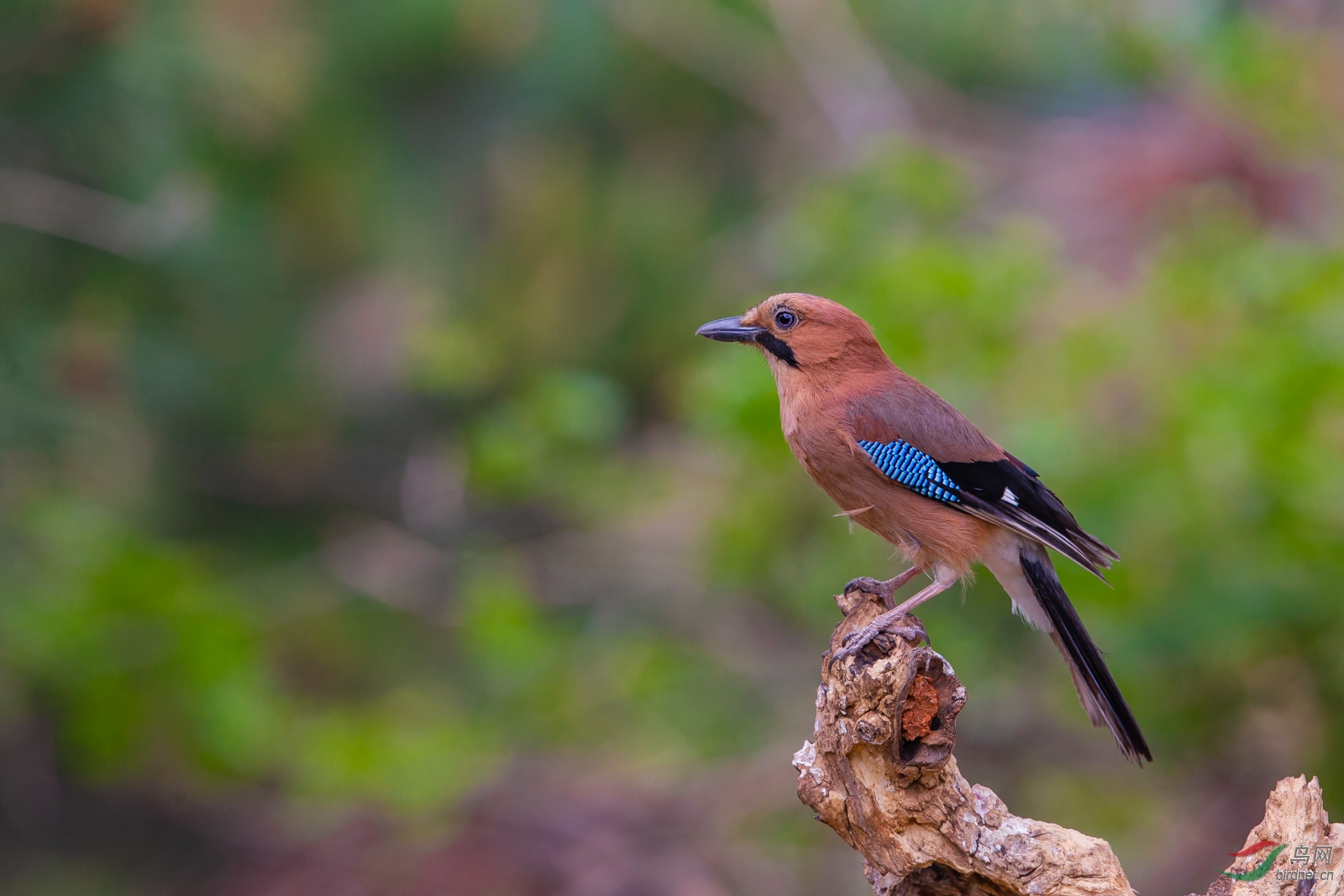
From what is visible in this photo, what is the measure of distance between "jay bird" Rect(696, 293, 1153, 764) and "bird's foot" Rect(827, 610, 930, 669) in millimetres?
179

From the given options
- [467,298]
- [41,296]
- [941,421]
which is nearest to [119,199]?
[41,296]

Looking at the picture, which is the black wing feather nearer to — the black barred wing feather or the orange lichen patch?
the black barred wing feather

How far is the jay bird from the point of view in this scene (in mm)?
3977

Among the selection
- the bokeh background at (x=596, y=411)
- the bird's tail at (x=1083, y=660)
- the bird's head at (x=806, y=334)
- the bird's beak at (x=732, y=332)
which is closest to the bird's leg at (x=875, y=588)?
the bird's tail at (x=1083, y=660)

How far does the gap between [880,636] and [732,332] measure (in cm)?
155

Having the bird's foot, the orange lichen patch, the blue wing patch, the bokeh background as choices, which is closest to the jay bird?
the blue wing patch

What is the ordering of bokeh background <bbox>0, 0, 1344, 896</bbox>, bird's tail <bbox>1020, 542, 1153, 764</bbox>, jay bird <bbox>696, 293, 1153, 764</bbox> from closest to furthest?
bird's tail <bbox>1020, 542, 1153, 764</bbox>
jay bird <bbox>696, 293, 1153, 764</bbox>
bokeh background <bbox>0, 0, 1344, 896</bbox>

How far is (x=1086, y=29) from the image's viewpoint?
27.5ft

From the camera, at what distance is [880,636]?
3.38 m

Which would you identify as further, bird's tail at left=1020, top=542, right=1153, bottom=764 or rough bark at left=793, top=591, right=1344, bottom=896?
bird's tail at left=1020, top=542, right=1153, bottom=764

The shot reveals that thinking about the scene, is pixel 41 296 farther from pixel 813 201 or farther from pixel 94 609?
pixel 813 201

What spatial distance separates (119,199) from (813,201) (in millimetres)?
3477

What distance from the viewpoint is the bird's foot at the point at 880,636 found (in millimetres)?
3320

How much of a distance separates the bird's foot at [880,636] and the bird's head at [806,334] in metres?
1.16
